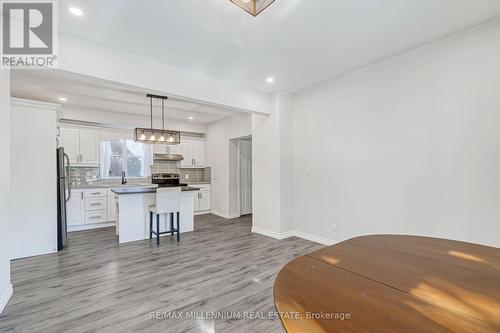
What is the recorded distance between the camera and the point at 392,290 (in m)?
0.91

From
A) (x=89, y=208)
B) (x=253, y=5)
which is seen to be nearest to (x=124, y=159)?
(x=89, y=208)

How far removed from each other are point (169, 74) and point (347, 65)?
8.37ft

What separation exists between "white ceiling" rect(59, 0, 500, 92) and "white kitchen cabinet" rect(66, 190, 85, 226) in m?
3.53

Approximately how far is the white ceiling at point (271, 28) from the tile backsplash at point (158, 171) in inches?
148

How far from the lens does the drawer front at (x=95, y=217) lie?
4.83 m

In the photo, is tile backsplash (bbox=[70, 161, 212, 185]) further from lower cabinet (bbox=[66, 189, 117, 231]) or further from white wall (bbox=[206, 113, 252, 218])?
lower cabinet (bbox=[66, 189, 117, 231])

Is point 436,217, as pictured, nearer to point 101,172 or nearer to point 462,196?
point 462,196

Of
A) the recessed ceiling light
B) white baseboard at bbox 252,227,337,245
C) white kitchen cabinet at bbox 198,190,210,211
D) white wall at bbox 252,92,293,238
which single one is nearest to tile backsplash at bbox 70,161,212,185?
white kitchen cabinet at bbox 198,190,210,211

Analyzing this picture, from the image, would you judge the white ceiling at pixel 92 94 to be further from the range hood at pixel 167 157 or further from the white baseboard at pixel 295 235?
the white baseboard at pixel 295 235

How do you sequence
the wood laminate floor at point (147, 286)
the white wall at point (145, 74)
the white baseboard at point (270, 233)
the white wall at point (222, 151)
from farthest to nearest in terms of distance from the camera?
the white wall at point (222, 151) → the white baseboard at point (270, 233) → the white wall at point (145, 74) → the wood laminate floor at point (147, 286)

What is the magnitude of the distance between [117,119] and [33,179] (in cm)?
264

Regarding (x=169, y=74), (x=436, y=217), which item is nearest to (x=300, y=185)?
(x=436, y=217)

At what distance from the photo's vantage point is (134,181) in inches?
232

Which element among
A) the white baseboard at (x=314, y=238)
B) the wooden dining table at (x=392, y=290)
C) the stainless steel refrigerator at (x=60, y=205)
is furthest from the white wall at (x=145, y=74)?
the wooden dining table at (x=392, y=290)
